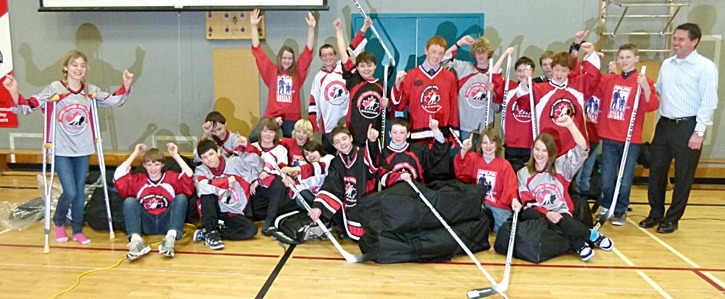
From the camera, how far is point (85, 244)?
14.7 feet

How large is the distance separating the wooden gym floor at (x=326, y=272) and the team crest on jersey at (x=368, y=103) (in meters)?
1.37

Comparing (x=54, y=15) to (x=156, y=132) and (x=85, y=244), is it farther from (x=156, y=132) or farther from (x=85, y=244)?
(x=85, y=244)

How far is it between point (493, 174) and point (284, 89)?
7.65 ft

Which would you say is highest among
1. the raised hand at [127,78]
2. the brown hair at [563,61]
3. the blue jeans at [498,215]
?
the brown hair at [563,61]

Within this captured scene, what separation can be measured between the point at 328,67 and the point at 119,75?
3117 mm

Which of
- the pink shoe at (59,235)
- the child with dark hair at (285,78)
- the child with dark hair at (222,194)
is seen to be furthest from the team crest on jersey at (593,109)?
the pink shoe at (59,235)

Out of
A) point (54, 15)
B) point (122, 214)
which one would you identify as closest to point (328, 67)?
point (122, 214)

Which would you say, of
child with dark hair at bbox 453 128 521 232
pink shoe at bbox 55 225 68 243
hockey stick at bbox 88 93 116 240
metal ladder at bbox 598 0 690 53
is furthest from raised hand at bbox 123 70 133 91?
metal ladder at bbox 598 0 690 53

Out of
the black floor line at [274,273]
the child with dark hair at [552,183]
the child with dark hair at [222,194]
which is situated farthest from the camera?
the child with dark hair at [222,194]

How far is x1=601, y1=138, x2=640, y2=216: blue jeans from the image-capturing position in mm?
4910

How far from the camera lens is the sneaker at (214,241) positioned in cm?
438

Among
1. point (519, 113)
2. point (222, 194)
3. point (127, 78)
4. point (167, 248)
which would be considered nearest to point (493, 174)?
point (519, 113)

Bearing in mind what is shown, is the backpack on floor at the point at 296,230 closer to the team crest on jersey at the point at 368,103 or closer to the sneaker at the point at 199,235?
the sneaker at the point at 199,235

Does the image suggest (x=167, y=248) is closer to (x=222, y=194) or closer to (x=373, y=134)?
(x=222, y=194)
